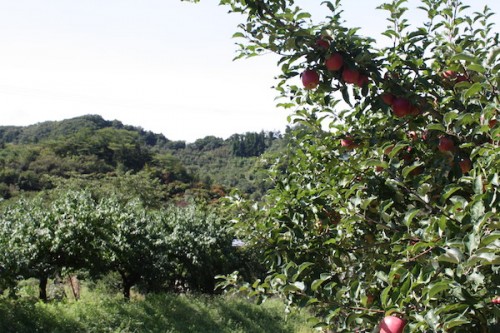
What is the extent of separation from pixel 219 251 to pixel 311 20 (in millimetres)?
12700

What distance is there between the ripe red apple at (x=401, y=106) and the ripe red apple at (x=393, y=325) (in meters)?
0.82

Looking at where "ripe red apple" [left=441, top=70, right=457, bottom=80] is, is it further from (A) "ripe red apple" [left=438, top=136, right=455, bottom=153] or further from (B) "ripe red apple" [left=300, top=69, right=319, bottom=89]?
(B) "ripe red apple" [left=300, top=69, right=319, bottom=89]

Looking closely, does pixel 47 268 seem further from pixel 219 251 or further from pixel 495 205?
pixel 495 205

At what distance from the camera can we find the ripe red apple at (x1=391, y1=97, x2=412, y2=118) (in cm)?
191

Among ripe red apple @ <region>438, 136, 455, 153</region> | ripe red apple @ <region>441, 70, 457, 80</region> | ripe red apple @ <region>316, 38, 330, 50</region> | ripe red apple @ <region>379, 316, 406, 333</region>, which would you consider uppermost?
ripe red apple @ <region>316, 38, 330, 50</region>

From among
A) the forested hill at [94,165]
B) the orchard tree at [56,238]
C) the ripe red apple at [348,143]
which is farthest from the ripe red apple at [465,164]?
the forested hill at [94,165]

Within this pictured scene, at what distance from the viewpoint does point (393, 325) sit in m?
1.48

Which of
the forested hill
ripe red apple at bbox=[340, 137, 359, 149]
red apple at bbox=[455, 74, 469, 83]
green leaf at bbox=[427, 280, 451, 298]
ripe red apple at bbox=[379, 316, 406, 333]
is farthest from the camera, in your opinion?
the forested hill

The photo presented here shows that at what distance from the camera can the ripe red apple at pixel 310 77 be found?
1998 millimetres

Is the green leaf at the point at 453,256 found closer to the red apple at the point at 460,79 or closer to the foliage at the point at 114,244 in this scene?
the red apple at the point at 460,79

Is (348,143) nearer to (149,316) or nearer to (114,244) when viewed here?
(149,316)

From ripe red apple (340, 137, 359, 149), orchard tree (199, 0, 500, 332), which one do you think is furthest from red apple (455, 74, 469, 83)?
ripe red apple (340, 137, 359, 149)


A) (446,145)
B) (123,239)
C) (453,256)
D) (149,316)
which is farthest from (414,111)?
(123,239)

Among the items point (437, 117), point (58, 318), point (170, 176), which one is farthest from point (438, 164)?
point (170, 176)
